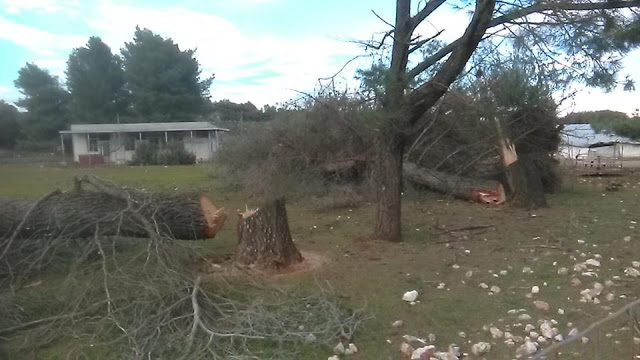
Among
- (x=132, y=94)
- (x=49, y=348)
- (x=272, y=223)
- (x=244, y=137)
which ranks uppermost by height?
(x=132, y=94)

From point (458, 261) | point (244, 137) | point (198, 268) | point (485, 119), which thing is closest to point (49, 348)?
point (198, 268)

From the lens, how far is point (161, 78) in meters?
20.3

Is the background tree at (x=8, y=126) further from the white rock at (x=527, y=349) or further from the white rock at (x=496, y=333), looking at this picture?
the white rock at (x=527, y=349)

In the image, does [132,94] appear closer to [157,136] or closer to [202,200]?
[157,136]

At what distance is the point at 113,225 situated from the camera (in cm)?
617

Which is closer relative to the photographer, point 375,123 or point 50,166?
point 375,123

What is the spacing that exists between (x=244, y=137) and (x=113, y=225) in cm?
864

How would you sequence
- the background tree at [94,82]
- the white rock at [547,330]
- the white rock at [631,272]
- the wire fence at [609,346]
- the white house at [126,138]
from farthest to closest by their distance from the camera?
1. the white house at [126,138]
2. the background tree at [94,82]
3. the white rock at [631,272]
4. the white rock at [547,330]
5. the wire fence at [609,346]

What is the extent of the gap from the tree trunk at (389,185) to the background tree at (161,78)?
11.0m

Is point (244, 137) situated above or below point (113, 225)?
above

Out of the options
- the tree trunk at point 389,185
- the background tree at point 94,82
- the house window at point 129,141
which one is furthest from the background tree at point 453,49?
the house window at point 129,141

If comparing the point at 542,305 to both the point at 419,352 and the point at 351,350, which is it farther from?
the point at 351,350

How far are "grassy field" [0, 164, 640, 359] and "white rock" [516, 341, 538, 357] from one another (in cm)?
6

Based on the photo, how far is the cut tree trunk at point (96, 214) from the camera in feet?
20.1
